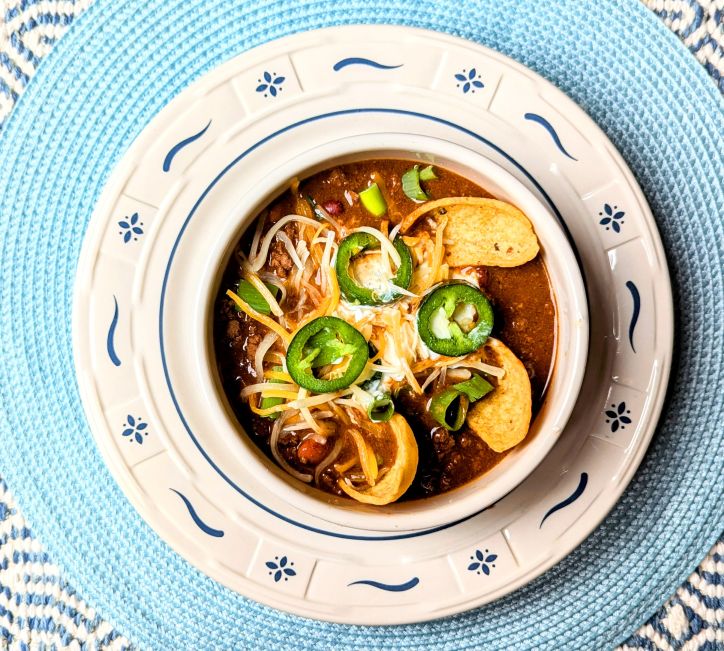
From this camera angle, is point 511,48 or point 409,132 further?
point 511,48

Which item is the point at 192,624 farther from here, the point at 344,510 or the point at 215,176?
the point at 215,176

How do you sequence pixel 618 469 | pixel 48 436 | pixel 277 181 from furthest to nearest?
1. pixel 48 436
2. pixel 618 469
3. pixel 277 181

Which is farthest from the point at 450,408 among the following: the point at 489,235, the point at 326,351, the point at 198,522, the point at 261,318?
the point at 198,522

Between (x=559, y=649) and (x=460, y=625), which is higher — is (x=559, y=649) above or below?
below

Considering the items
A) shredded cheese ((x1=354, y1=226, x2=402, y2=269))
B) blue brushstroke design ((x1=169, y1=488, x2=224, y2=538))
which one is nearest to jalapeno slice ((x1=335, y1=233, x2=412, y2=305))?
shredded cheese ((x1=354, y1=226, x2=402, y2=269))

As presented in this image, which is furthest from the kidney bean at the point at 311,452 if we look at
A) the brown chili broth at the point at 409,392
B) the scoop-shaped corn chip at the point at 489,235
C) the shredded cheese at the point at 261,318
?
the scoop-shaped corn chip at the point at 489,235

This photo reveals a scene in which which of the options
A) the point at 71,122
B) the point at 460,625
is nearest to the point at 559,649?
the point at 460,625

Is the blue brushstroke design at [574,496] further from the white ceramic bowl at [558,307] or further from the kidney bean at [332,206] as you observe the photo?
the kidney bean at [332,206]

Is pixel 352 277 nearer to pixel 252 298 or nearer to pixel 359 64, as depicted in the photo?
pixel 252 298
